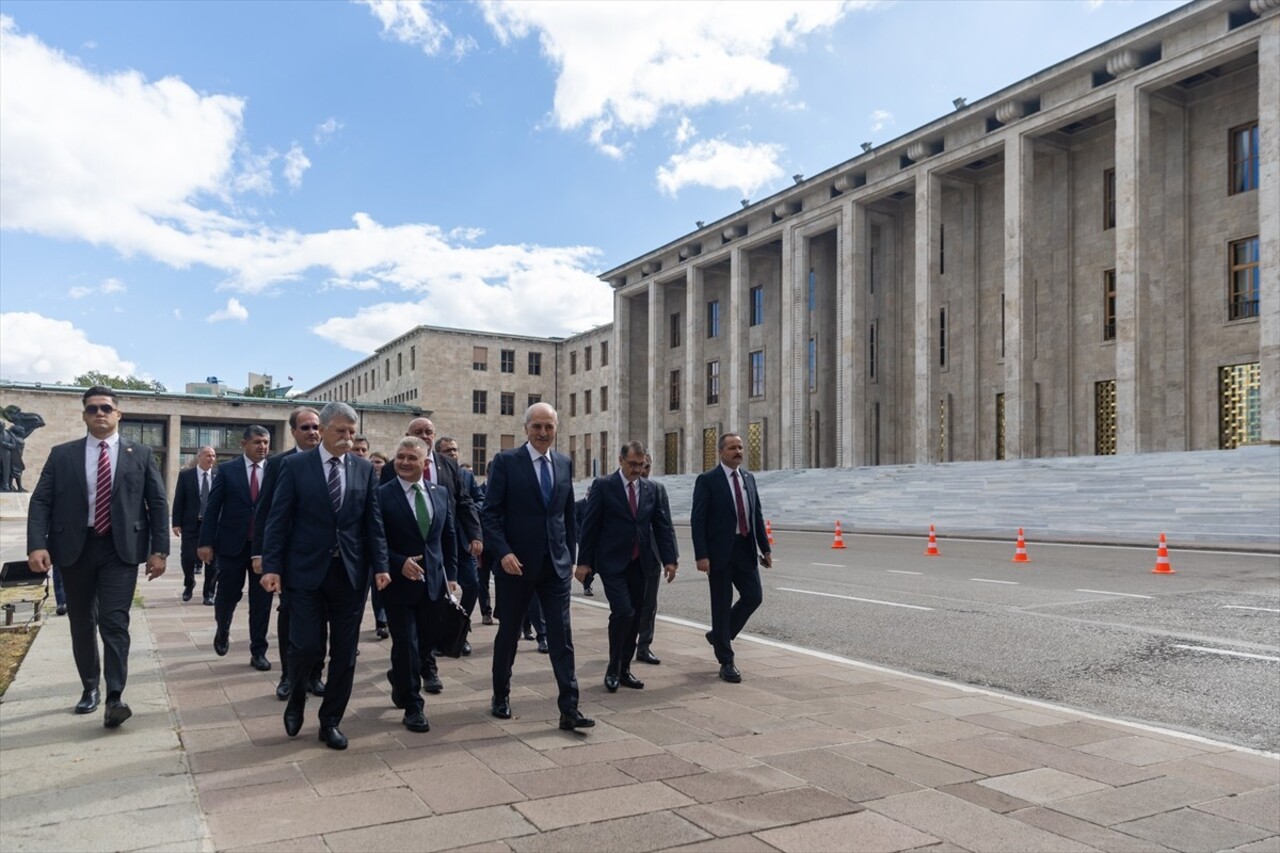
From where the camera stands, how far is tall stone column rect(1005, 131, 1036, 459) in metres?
33.4

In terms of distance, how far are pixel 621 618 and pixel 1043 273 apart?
1352 inches

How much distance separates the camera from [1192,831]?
3795mm

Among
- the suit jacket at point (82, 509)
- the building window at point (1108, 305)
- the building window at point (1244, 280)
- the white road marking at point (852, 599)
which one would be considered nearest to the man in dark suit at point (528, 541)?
the suit jacket at point (82, 509)

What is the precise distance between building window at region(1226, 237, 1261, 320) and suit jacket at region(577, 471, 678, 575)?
30.0 metres

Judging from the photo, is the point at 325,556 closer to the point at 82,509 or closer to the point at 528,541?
the point at 528,541

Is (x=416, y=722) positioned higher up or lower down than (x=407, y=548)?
lower down

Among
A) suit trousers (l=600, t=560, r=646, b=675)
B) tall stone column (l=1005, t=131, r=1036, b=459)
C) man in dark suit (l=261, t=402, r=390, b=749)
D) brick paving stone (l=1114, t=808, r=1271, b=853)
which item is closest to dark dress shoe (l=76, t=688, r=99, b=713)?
man in dark suit (l=261, t=402, r=390, b=749)

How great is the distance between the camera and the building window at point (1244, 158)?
29594mm

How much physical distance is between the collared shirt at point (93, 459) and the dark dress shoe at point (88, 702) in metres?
1.05

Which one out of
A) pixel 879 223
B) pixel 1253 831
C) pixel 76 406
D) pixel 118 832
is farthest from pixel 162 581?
pixel 76 406

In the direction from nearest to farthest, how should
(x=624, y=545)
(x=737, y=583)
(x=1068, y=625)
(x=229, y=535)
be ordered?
(x=624, y=545) → (x=737, y=583) → (x=229, y=535) → (x=1068, y=625)

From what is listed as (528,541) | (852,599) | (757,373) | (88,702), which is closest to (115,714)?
(88,702)

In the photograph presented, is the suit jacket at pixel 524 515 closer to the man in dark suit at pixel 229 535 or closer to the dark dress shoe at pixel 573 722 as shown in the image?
the dark dress shoe at pixel 573 722

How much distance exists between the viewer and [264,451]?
8227 millimetres
